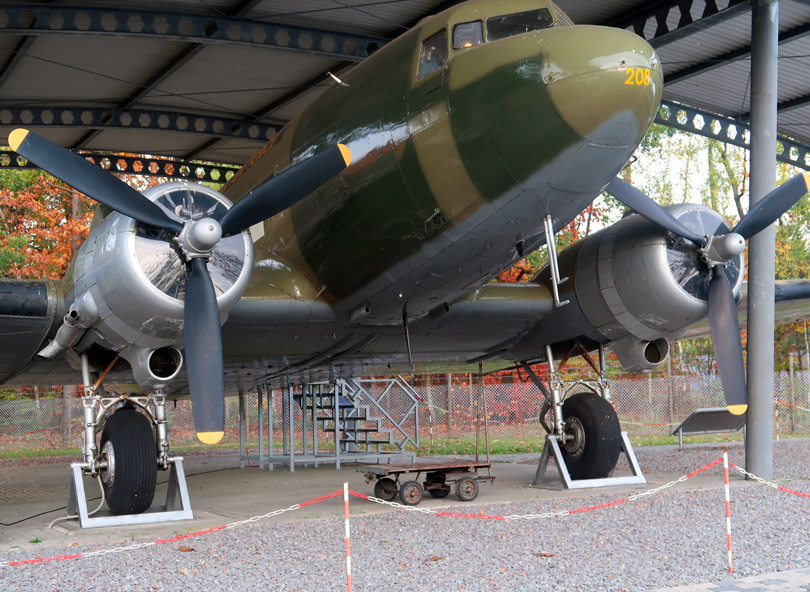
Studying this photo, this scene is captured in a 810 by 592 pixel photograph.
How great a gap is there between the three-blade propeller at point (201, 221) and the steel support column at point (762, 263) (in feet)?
21.4

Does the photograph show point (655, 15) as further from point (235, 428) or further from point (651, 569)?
point (235, 428)

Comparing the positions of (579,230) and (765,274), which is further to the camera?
(579,230)

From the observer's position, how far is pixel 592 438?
11094 millimetres

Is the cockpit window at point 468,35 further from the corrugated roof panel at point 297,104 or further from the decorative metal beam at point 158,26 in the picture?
the corrugated roof panel at point 297,104

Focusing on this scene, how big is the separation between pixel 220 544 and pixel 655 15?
9446mm

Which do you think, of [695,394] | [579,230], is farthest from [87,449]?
[579,230]

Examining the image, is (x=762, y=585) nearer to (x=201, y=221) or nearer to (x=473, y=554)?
(x=473, y=554)

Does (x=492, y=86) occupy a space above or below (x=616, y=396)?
above

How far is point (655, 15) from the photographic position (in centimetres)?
1214

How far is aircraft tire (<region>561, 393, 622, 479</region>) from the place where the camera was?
1102cm

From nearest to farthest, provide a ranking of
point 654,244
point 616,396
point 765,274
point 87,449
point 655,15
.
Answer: point 87,449 < point 654,244 < point 765,274 < point 655,15 < point 616,396

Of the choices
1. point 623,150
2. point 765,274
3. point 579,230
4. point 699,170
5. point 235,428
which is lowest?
point 235,428

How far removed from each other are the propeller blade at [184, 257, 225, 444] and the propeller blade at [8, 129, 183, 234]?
55 cm

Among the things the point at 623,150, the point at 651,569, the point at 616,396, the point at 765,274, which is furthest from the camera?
the point at 616,396
